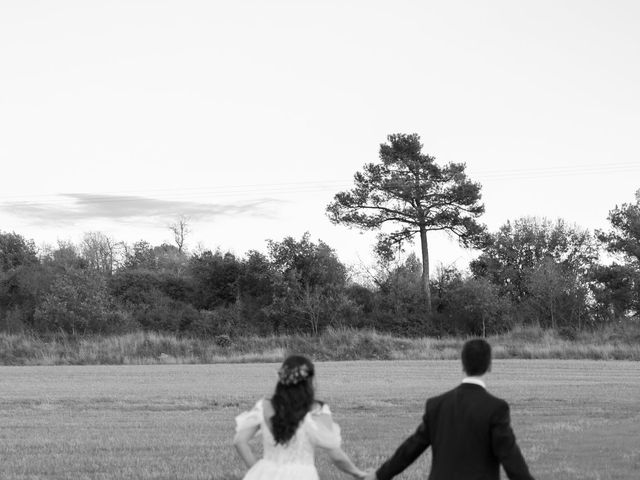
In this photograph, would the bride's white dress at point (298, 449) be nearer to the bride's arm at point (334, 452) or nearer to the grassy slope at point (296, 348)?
the bride's arm at point (334, 452)

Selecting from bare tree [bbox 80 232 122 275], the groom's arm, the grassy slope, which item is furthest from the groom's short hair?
bare tree [bbox 80 232 122 275]

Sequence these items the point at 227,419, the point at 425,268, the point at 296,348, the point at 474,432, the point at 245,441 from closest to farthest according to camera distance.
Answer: the point at 474,432, the point at 245,441, the point at 227,419, the point at 296,348, the point at 425,268

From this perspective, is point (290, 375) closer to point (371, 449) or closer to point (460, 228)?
point (371, 449)

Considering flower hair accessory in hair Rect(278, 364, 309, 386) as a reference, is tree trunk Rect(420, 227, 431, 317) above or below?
above

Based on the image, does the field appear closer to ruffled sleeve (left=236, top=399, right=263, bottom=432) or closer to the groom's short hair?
ruffled sleeve (left=236, top=399, right=263, bottom=432)

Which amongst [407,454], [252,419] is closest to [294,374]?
[252,419]

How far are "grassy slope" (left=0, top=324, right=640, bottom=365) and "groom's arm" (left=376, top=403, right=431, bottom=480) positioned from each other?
4168 cm

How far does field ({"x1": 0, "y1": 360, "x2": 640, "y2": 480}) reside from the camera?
41.0ft

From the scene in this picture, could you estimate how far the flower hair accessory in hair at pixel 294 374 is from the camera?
20.7ft

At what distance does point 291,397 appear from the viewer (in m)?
6.37

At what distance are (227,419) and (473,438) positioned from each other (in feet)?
43.4

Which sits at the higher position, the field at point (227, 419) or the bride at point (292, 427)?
the bride at point (292, 427)

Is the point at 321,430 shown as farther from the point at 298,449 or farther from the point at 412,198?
the point at 412,198

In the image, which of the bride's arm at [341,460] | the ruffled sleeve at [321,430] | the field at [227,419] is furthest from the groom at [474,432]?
the field at [227,419]
